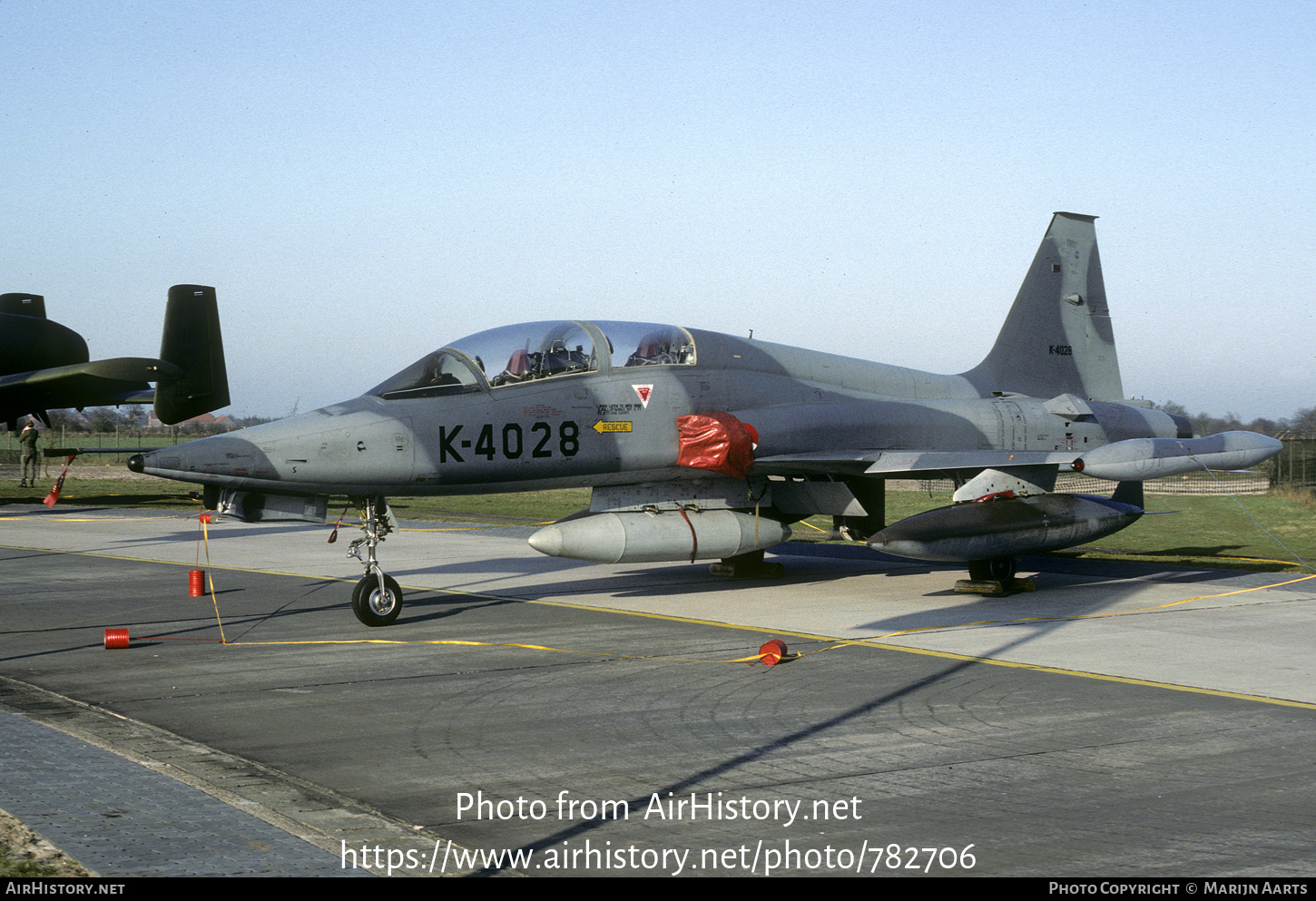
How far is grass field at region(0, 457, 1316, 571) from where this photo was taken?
20344 millimetres

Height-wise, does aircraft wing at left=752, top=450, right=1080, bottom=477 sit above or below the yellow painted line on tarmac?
above

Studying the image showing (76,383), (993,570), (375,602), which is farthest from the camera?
(76,383)

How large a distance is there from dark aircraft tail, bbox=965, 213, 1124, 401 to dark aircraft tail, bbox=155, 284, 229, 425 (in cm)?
1908

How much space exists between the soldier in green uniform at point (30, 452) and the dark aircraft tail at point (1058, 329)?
29.2m

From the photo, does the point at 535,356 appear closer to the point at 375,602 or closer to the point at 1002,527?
the point at 375,602

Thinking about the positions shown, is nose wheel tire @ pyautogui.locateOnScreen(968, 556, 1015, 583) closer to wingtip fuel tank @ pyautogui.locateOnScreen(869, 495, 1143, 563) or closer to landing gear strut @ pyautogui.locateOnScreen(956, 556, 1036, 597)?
landing gear strut @ pyautogui.locateOnScreen(956, 556, 1036, 597)

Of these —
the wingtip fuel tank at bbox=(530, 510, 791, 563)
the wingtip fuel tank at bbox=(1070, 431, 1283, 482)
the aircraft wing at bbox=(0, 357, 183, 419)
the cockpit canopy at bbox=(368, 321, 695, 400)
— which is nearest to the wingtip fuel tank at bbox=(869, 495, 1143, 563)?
the wingtip fuel tank at bbox=(1070, 431, 1283, 482)

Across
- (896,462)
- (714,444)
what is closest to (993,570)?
(896,462)

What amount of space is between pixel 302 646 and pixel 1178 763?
8125 mm

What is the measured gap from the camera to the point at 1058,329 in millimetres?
18828

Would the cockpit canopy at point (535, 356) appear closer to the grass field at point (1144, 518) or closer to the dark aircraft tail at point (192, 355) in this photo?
the grass field at point (1144, 518)

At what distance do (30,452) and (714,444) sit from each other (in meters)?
34.8

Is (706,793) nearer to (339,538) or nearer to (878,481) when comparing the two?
(878,481)

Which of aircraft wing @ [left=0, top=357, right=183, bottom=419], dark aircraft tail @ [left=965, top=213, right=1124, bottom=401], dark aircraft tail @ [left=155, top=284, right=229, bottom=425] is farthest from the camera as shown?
dark aircraft tail @ [left=155, top=284, right=229, bottom=425]
